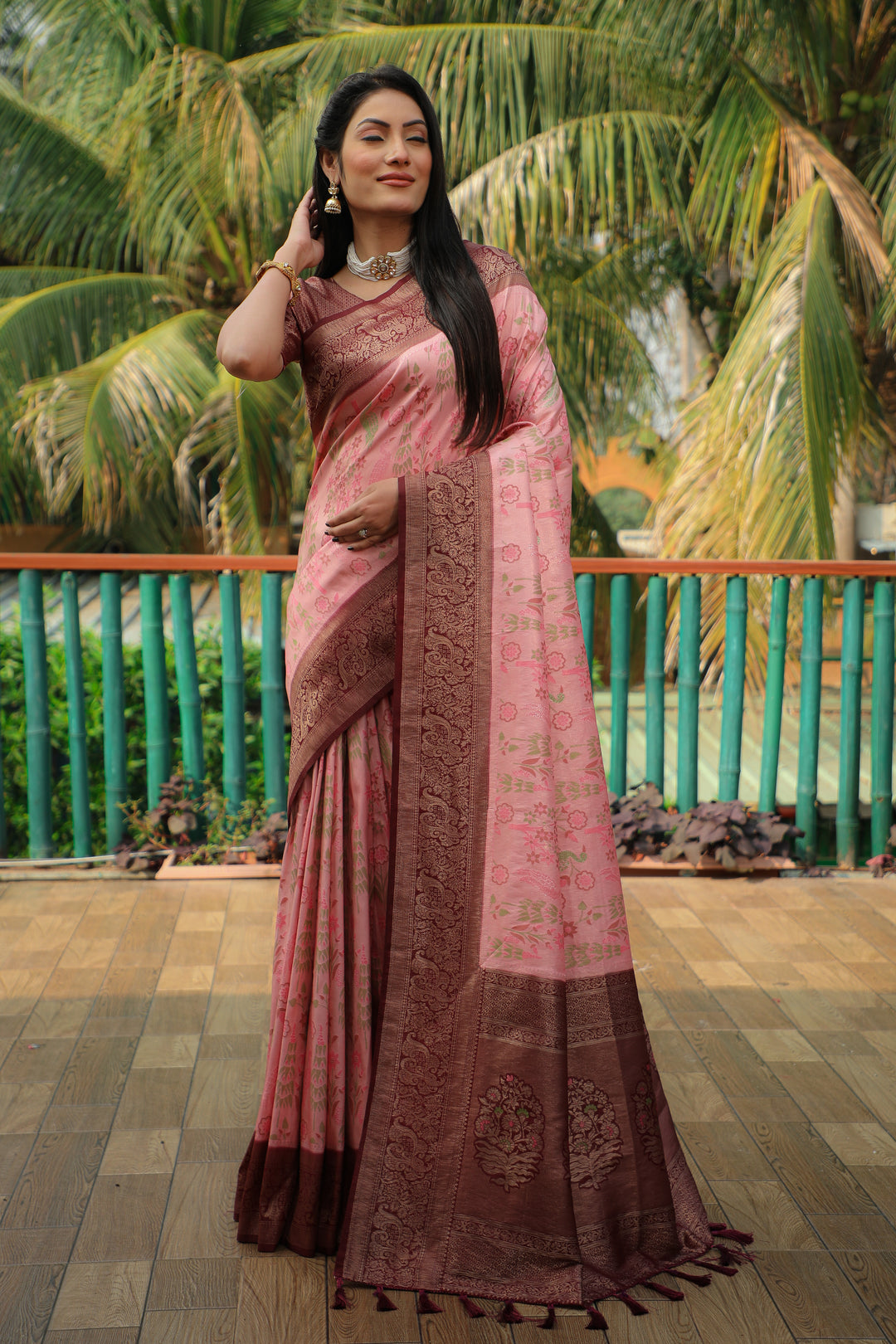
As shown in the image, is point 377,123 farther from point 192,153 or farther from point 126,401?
point 192,153

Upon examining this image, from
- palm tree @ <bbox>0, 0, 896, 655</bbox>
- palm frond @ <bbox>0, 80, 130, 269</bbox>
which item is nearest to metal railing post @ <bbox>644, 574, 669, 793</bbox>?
palm tree @ <bbox>0, 0, 896, 655</bbox>


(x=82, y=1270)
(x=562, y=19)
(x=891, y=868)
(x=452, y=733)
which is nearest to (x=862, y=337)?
(x=562, y=19)

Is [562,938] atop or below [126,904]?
atop

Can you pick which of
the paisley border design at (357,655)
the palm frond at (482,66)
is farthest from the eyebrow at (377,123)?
the palm frond at (482,66)

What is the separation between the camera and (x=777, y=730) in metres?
4.01

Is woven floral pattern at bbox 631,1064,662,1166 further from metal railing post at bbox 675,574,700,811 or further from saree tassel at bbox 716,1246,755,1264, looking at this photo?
metal railing post at bbox 675,574,700,811

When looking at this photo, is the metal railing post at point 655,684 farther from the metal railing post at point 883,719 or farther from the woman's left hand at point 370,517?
the woman's left hand at point 370,517

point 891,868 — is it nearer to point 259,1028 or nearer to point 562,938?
point 259,1028

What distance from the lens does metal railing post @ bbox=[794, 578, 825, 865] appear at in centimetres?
390

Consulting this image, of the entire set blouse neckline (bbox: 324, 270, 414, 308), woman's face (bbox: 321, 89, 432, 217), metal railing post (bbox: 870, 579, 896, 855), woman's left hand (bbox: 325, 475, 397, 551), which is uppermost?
woman's face (bbox: 321, 89, 432, 217)

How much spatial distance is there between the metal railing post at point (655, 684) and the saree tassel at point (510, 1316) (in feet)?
8.02

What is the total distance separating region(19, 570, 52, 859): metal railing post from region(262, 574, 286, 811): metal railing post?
2.26 feet

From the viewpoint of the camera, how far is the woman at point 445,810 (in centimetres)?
173

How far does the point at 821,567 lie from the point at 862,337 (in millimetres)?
2799
